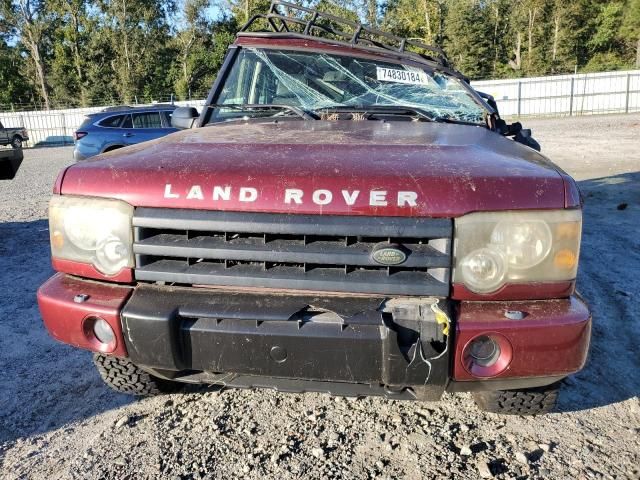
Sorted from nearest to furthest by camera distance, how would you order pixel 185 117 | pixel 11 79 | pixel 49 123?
pixel 185 117 → pixel 49 123 → pixel 11 79

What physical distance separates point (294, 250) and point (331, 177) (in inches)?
11.6

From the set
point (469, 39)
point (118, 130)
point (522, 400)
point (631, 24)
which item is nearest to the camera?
point (522, 400)

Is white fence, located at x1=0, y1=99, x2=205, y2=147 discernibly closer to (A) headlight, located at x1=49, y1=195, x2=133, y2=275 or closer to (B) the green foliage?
(B) the green foliage

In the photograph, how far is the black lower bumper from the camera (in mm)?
1832

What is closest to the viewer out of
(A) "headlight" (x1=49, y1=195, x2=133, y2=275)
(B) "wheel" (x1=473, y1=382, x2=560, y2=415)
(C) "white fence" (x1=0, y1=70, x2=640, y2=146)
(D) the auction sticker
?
(A) "headlight" (x1=49, y1=195, x2=133, y2=275)

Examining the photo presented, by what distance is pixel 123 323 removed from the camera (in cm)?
198

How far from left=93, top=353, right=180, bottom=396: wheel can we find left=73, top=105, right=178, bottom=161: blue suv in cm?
906

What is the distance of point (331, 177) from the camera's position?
1907 mm

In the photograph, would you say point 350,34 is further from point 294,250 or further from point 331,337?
point 331,337

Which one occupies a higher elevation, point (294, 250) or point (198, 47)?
point (198, 47)

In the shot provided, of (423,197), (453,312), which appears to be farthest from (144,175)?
(453,312)

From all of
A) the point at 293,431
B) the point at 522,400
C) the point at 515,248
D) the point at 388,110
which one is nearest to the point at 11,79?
the point at 388,110

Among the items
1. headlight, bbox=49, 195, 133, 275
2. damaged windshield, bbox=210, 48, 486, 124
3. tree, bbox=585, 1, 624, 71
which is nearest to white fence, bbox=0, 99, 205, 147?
damaged windshield, bbox=210, 48, 486, 124

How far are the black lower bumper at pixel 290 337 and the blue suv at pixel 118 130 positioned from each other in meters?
9.67
